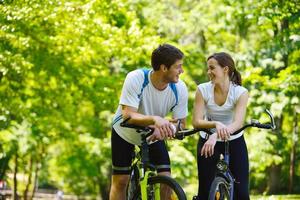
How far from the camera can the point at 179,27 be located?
20.7 m

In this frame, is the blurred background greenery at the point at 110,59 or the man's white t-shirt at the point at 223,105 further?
the blurred background greenery at the point at 110,59

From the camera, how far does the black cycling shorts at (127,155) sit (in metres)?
5.13

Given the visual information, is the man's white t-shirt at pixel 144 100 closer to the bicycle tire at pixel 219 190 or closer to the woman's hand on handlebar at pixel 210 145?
the woman's hand on handlebar at pixel 210 145

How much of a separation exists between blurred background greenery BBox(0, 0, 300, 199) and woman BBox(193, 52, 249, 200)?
5189mm

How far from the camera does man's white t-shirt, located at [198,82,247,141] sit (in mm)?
5371

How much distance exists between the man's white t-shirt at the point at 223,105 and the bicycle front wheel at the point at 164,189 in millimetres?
895

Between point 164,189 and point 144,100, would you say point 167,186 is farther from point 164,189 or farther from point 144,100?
point 144,100

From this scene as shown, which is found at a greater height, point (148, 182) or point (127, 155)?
point (127, 155)

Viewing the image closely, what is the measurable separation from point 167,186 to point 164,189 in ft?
0.23

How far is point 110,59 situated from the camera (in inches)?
694

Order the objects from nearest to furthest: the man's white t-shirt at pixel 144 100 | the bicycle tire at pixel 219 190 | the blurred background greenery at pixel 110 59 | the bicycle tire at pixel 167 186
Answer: the bicycle tire at pixel 167 186
the bicycle tire at pixel 219 190
the man's white t-shirt at pixel 144 100
the blurred background greenery at pixel 110 59

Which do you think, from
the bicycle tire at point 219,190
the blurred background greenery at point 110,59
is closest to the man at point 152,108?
the bicycle tire at point 219,190

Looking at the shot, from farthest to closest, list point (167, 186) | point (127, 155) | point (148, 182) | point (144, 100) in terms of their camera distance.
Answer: point (127, 155) < point (144, 100) < point (148, 182) < point (167, 186)

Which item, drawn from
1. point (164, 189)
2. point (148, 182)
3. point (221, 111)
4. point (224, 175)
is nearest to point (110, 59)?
point (221, 111)
